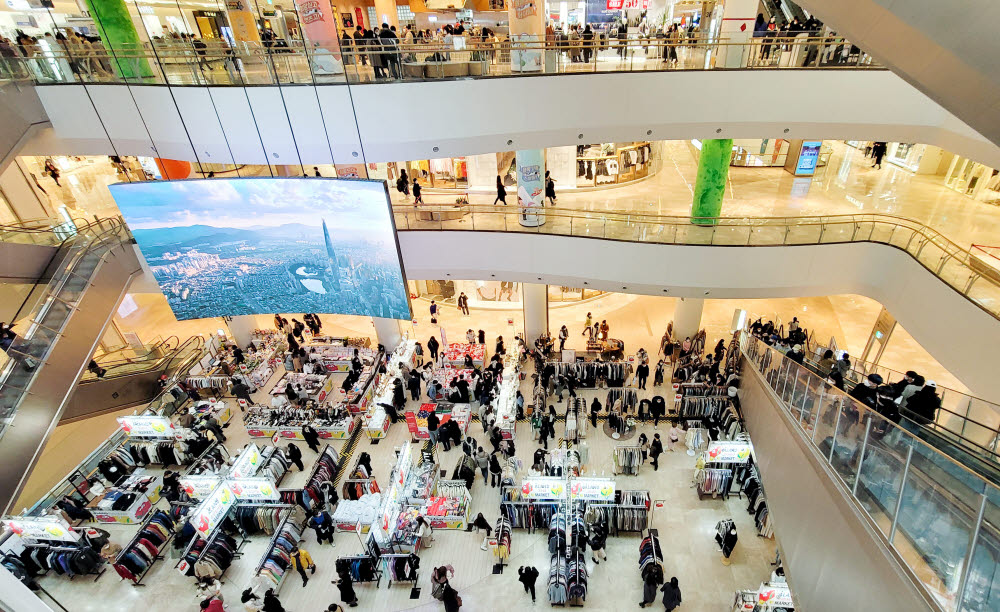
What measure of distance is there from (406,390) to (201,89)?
9226 millimetres

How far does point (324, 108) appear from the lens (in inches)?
410

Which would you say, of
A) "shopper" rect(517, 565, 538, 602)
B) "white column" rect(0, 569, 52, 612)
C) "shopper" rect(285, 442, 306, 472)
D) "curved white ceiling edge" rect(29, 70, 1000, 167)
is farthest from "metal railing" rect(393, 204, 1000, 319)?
"white column" rect(0, 569, 52, 612)

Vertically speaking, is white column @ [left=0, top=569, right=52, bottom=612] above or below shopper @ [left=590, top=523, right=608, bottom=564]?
above

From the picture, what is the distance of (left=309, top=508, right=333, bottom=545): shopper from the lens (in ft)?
33.8

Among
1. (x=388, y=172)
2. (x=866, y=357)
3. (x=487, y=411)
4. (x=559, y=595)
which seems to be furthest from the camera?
(x=388, y=172)

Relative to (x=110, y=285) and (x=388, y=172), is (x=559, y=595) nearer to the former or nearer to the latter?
(x=110, y=285)

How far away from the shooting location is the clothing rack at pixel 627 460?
→ 37.7 feet

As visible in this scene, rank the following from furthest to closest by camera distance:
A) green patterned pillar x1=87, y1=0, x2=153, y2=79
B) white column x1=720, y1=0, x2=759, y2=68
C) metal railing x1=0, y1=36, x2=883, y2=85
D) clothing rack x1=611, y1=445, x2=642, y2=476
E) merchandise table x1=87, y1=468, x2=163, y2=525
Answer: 1. clothing rack x1=611, y1=445, x2=642, y2=476
2. merchandise table x1=87, y1=468, x2=163, y2=525
3. green patterned pillar x1=87, y1=0, x2=153, y2=79
4. white column x1=720, y1=0, x2=759, y2=68
5. metal railing x1=0, y1=36, x2=883, y2=85

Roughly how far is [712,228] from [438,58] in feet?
24.1

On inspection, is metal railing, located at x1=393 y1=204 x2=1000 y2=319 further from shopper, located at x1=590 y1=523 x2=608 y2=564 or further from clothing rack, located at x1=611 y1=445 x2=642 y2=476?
shopper, located at x1=590 y1=523 x2=608 y2=564

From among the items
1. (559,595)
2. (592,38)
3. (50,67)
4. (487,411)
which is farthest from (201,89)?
(559,595)

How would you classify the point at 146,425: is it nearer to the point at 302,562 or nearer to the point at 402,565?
the point at 302,562

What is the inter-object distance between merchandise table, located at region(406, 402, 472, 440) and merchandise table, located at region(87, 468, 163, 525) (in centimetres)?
606

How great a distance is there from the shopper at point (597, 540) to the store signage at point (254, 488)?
6.71 meters
